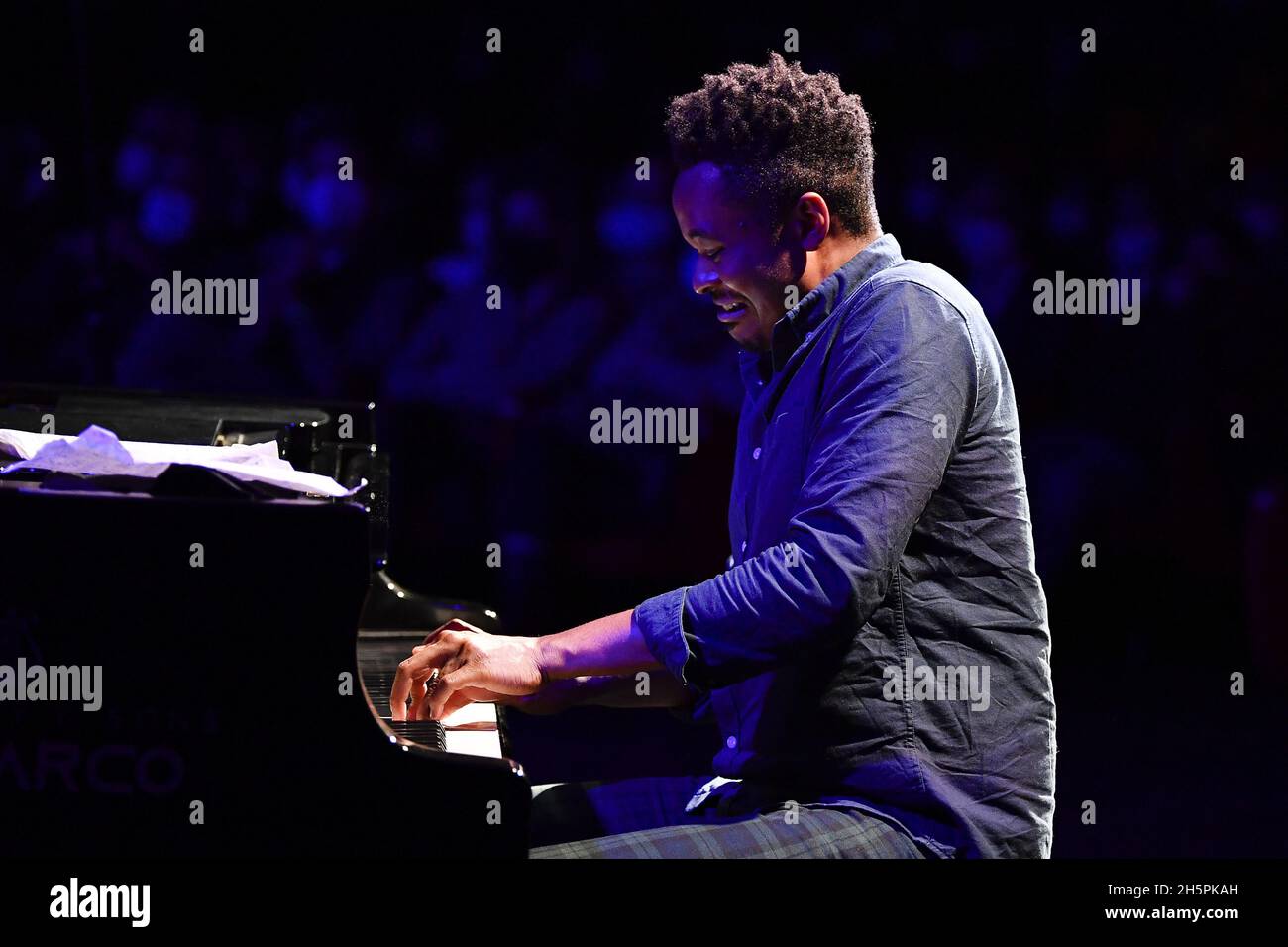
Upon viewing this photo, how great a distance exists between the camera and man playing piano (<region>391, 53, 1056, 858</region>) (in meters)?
1.55

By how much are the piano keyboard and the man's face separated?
0.67 m

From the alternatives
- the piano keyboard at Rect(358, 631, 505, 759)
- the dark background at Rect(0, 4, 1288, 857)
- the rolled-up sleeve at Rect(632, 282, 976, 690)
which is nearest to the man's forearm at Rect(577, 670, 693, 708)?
the piano keyboard at Rect(358, 631, 505, 759)

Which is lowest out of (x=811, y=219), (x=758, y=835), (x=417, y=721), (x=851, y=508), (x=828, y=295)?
(x=758, y=835)

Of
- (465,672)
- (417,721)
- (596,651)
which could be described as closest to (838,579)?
(596,651)

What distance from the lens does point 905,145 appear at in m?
5.27

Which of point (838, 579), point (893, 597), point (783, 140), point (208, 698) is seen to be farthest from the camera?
point (783, 140)

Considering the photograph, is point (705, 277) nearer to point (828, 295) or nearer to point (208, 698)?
point (828, 295)

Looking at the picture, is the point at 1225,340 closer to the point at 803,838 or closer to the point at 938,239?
the point at 938,239

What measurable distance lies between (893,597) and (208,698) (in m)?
0.80

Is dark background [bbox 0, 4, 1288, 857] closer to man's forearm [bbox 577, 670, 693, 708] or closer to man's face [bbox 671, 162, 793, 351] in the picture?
man's forearm [bbox 577, 670, 693, 708]

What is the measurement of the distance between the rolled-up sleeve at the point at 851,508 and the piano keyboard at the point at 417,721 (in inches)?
12.1

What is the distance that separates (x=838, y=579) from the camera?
152 cm
